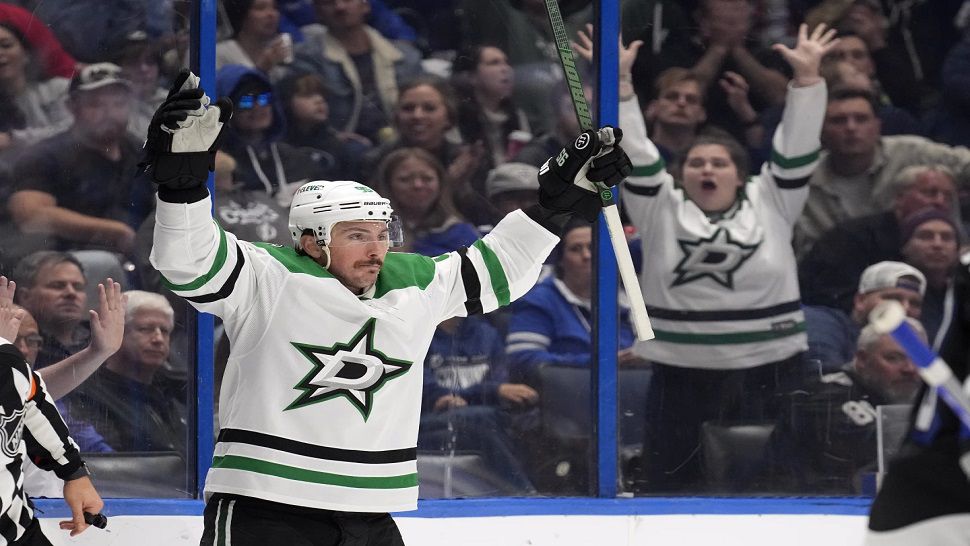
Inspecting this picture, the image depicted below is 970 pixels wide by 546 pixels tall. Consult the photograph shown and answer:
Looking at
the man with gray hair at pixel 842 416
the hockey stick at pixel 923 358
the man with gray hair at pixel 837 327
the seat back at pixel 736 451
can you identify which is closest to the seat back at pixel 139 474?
the seat back at pixel 736 451

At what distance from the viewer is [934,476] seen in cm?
194

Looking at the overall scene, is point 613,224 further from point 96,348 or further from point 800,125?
point 96,348

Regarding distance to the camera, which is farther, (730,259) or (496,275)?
(730,259)

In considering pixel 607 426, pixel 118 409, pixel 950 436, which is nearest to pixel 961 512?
pixel 950 436

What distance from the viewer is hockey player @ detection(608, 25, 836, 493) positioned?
13.2 ft

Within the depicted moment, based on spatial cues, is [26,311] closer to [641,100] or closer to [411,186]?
[411,186]

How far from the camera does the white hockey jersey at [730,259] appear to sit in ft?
13.2

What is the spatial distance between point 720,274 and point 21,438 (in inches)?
74.0

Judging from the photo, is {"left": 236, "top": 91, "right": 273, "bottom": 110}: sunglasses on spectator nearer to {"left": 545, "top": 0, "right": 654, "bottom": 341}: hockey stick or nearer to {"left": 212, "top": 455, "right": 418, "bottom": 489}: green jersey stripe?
{"left": 545, "top": 0, "right": 654, "bottom": 341}: hockey stick

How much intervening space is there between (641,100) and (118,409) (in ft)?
5.15

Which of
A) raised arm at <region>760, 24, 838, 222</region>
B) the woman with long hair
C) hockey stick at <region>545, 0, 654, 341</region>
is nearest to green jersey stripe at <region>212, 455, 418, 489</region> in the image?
hockey stick at <region>545, 0, 654, 341</region>

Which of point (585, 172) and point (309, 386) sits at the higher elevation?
point (585, 172)

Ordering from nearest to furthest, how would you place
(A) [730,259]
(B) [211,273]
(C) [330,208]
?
1. (B) [211,273]
2. (C) [330,208]
3. (A) [730,259]

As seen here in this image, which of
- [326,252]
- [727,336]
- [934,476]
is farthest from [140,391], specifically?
[934,476]
